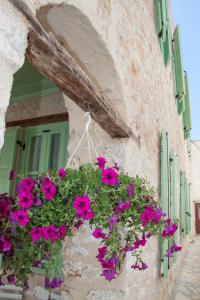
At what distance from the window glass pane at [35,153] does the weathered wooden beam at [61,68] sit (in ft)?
6.62

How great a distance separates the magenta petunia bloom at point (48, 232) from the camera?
1.23 metres

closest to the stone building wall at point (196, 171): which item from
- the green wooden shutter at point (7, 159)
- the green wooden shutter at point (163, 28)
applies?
the green wooden shutter at point (163, 28)

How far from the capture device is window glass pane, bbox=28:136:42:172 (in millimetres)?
3748

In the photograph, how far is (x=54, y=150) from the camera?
11.8 feet

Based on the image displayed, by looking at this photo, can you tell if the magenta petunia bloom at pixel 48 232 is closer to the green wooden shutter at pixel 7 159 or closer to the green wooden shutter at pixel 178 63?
the green wooden shutter at pixel 7 159

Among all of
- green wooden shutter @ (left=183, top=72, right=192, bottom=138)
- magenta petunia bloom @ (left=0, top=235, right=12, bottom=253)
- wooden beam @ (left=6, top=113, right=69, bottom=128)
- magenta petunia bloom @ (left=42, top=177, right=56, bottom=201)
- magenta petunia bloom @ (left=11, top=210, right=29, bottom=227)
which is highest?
green wooden shutter @ (left=183, top=72, right=192, bottom=138)

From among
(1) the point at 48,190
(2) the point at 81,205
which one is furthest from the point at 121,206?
(1) the point at 48,190

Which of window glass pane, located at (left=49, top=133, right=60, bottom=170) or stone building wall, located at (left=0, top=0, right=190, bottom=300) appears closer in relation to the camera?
stone building wall, located at (left=0, top=0, right=190, bottom=300)

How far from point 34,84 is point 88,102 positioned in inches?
89.6

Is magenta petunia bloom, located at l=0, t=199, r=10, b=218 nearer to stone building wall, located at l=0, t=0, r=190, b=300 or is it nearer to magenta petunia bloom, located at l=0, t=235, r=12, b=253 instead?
magenta petunia bloom, located at l=0, t=235, r=12, b=253

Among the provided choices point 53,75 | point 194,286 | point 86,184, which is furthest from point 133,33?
point 194,286

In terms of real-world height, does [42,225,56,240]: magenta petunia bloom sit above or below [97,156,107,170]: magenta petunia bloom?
below

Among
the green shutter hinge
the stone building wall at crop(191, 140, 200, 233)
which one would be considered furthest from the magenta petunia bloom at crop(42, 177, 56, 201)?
the stone building wall at crop(191, 140, 200, 233)

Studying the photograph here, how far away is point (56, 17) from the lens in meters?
1.69
